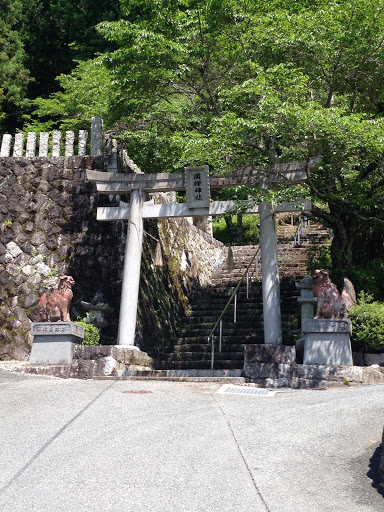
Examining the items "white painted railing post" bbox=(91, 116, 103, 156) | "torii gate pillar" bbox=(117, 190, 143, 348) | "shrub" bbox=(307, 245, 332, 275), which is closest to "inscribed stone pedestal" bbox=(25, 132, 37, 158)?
"white painted railing post" bbox=(91, 116, 103, 156)

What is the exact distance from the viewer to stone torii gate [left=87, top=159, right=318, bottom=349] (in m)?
12.6

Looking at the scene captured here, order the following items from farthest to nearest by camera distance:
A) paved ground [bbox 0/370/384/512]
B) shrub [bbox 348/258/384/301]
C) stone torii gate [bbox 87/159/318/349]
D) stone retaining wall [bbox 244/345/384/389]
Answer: shrub [bbox 348/258/384/301] → stone torii gate [bbox 87/159/318/349] → stone retaining wall [bbox 244/345/384/389] → paved ground [bbox 0/370/384/512]

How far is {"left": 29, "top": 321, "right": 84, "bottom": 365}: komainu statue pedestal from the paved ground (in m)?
2.94

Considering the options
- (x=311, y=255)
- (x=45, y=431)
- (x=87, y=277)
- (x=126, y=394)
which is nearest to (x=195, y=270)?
(x=311, y=255)

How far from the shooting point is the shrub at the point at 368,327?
39.2ft

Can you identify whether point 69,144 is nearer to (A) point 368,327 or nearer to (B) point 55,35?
(A) point 368,327

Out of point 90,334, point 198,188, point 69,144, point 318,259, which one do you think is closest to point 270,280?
point 198,188

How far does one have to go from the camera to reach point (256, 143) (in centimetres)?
1395

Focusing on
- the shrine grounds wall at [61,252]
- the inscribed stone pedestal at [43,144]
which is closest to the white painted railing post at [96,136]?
the shrine grounds wall at [61,252]

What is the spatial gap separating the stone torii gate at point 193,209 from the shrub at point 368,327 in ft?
4.58

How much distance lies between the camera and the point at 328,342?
11523 mm

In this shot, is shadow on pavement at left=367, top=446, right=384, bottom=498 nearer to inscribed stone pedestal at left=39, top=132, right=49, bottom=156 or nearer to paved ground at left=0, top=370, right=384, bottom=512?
paved ground at left=0, top=370, right=384, bottom=512

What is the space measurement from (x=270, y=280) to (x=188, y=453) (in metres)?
6.84

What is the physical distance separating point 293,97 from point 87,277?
6035mm
